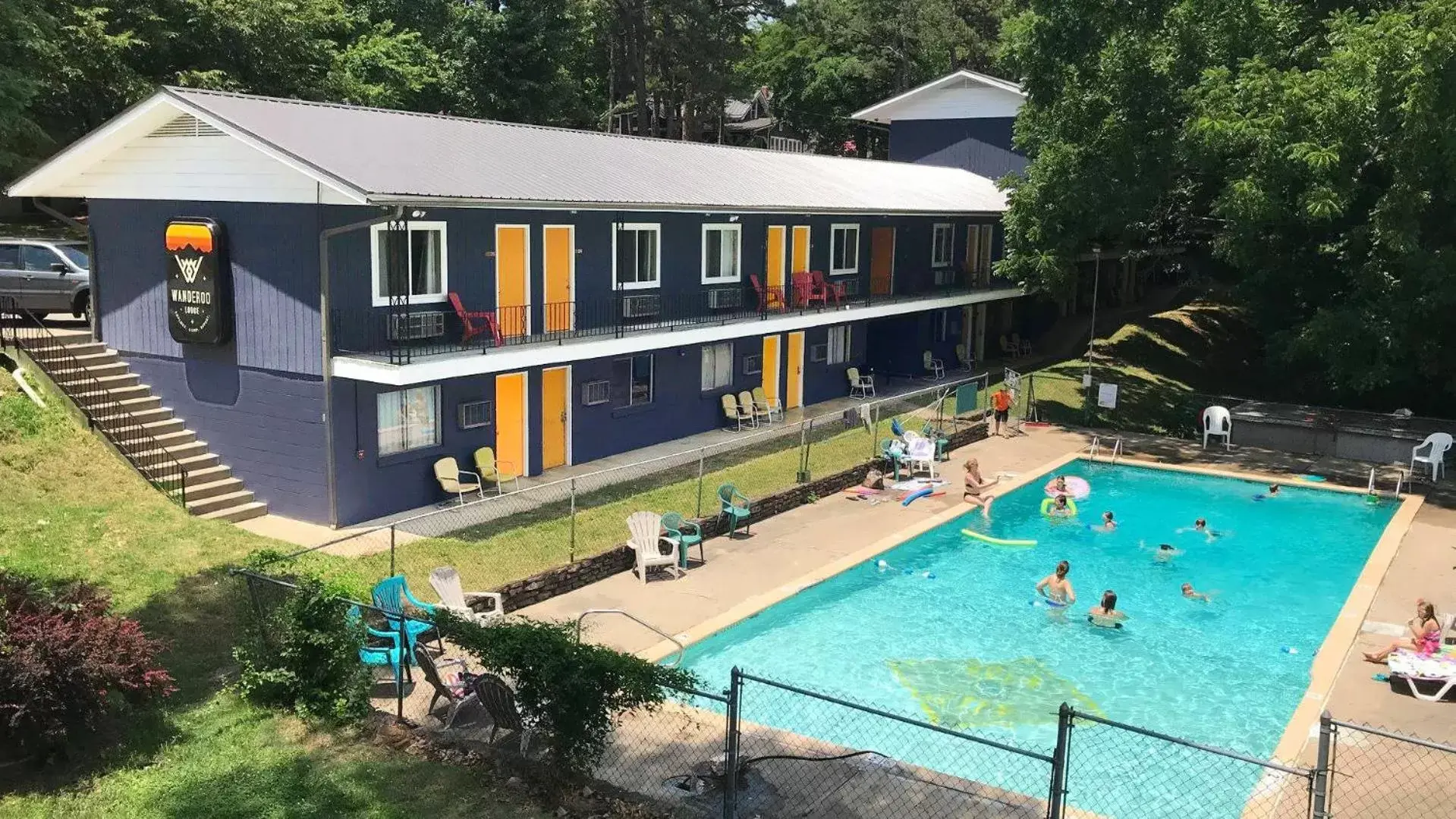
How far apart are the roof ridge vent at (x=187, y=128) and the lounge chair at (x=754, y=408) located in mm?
14218

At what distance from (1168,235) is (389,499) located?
3377cm

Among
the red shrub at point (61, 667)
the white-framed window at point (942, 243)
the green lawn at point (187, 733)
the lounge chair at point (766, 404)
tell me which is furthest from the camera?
the white-framed window at point (942, 243)

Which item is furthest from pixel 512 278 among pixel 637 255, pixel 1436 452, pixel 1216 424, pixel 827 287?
pixel 1436 452

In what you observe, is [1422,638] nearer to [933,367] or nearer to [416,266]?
[416,266]

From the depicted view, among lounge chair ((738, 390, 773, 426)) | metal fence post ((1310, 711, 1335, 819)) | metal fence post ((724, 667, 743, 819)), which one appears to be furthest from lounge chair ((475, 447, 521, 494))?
metal fence post ((1310, 711, 1335, 819))

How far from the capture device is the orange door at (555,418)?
2342 centimetres

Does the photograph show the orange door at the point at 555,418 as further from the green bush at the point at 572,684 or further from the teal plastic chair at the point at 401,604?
the green bush at the point at 572,684

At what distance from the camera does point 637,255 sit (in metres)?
25.4

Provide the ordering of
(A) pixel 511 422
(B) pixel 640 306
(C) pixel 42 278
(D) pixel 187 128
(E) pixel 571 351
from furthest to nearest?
(B) pixel 640 306, (C) pixel 42 278, (A) pixel 511 422, (E) pixel 571 351, (D) pixel 187 128

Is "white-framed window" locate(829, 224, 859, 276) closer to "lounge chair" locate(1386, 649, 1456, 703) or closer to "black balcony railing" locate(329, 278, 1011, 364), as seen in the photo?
"black balcony railing" locate(329, 278, 1011, 364)

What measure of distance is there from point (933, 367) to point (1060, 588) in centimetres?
1930

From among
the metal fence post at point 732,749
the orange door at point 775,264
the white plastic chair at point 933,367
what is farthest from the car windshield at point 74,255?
the white plastic chair at point 933,367

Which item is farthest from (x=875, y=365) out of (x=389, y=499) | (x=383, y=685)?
(x=383, y=685)

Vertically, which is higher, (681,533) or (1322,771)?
(1322,771)
